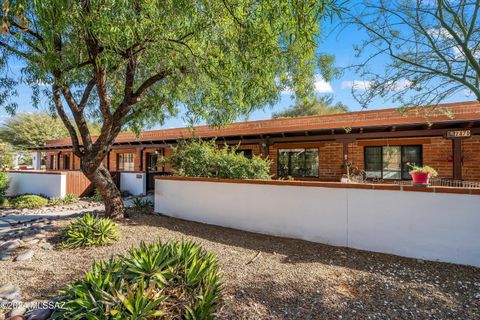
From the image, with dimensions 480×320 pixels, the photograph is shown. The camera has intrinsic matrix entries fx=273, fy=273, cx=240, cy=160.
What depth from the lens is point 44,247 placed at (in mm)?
5301

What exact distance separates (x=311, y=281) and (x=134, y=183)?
12.0 metres

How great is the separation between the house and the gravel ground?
449 centimetres

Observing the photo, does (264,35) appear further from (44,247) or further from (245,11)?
(44,247)

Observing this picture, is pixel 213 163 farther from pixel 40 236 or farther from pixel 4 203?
pixel 4 203

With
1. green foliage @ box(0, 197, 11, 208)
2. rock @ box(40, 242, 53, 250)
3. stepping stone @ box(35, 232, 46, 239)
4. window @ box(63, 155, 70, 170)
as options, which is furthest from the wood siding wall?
window @ box(63, 155, 70, 170)

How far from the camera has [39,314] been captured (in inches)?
115

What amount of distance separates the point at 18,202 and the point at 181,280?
40.6ft

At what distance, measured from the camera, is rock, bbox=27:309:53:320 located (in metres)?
2.88

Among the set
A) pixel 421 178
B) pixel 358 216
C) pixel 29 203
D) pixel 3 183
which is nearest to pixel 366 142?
pixel 421 178

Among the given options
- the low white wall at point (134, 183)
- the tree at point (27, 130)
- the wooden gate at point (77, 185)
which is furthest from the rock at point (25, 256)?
the tree at point (27, 130)

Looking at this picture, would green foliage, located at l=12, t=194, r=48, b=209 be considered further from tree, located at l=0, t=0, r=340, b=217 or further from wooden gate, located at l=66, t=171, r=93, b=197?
tree, located at l=0, t=0, r=340, b=217

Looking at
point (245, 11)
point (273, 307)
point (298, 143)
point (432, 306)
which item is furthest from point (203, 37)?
point (298, 143)

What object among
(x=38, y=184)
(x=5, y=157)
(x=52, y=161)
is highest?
(x=5, y=157)

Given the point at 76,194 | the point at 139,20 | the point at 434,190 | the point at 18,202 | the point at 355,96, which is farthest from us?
the point at 76,194
